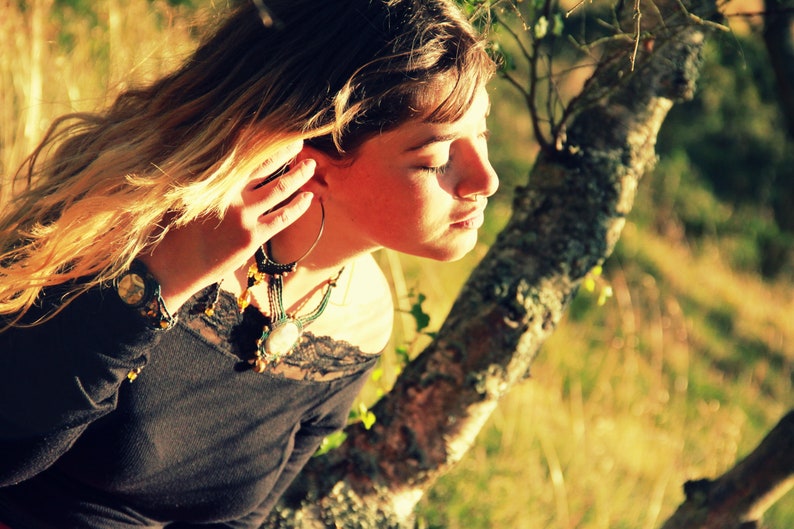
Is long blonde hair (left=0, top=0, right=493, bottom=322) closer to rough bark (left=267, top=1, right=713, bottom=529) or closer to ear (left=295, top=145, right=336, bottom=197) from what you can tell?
ear (left=295, top=145, right=336, bottom=197)

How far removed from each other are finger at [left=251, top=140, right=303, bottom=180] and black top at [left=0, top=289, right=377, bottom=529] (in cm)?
33

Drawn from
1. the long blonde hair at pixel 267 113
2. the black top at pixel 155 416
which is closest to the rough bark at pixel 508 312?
the black top at pixel 155 416

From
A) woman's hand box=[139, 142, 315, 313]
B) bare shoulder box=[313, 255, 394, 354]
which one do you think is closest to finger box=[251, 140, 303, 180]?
woman's hand box=[139, 142, 315, 313]

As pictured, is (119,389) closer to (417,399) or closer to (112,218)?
(112,218)

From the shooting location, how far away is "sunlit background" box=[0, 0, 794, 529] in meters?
3.58

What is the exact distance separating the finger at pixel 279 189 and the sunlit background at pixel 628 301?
577 millimetres

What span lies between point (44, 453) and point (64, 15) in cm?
331

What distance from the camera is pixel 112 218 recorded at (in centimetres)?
188

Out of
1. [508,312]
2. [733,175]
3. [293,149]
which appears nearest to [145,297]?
[293,149]

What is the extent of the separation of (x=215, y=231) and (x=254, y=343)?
39 cm

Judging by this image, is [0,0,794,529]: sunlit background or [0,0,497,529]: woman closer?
[0,0,497,529]: woman

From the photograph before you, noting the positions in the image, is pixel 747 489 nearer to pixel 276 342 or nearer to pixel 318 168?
pixel 276 342

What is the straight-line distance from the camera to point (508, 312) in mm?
2410

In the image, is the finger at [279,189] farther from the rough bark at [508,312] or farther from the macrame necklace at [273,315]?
the rough bark at [508,312]
